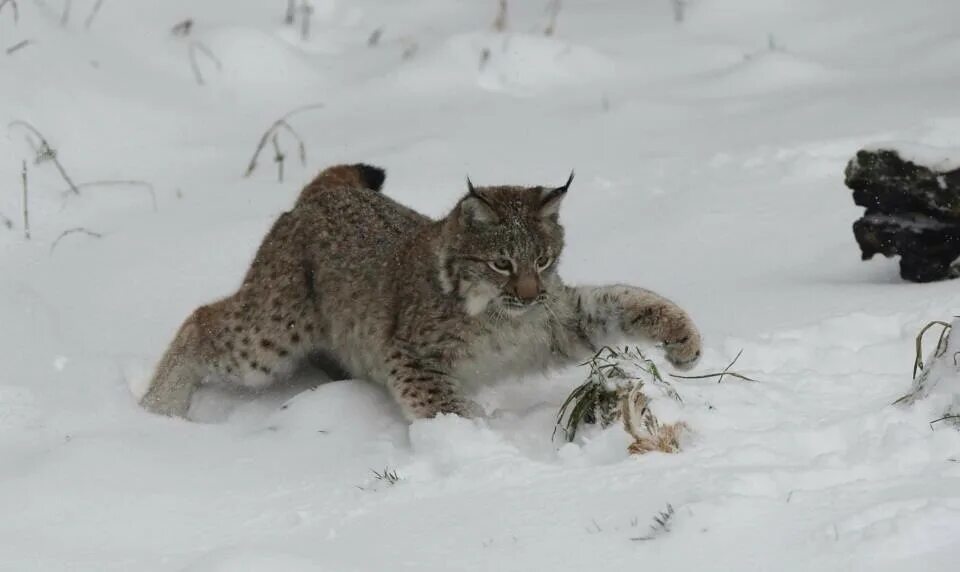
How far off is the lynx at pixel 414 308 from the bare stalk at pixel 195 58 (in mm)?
3419

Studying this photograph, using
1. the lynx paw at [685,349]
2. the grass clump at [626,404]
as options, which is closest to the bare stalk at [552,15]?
the lynx paw at [685,349]

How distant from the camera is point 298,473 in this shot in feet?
13.6

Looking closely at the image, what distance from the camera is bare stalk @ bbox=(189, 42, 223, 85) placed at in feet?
28.2

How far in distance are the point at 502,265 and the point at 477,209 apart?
20cm

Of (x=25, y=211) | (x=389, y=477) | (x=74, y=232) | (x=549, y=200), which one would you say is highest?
(x=549, y=200)

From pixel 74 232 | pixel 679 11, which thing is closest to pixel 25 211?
pixel 74 232

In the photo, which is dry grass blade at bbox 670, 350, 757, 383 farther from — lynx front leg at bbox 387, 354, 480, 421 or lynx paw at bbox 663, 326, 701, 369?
lynx front leg at bbox 387, 354, 480, 421

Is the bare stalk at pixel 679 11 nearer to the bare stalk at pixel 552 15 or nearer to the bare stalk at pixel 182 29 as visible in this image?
the bare stalk at pixel 552 15

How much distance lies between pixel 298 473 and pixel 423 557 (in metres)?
0.95

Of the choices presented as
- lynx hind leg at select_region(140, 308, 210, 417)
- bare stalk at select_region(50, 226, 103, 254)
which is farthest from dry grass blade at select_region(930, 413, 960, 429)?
bare stalk at select_region(50, 226, 103, 254)

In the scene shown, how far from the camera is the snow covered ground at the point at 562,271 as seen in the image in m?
3.39

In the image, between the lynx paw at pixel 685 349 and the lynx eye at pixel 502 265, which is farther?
the lynx eye at pixel 502 265

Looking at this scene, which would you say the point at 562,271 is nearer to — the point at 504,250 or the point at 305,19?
the point at 504,250

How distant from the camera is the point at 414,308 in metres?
4.81
